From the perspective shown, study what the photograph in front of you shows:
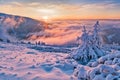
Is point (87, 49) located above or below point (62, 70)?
above

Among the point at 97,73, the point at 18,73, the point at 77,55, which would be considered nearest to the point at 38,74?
the point at 18,73

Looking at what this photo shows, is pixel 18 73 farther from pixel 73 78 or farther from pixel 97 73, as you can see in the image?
pixel 97 73

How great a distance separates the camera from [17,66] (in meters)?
17.6

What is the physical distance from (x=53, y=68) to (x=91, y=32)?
22.5 ft

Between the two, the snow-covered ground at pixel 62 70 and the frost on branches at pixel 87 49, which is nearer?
the snow-covered ground at pixel 62 70

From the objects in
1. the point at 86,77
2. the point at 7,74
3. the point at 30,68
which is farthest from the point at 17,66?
the point at 86,77

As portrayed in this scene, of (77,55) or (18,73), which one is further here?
(77,55)

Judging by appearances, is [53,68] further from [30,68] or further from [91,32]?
[91,32]

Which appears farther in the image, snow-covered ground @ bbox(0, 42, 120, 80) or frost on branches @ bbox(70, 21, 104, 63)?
frost on branches @ bbox(70, 21, 104, 63)

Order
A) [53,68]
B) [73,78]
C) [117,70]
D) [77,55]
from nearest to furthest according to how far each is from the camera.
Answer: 1. [117,70]
2. [73,78]
3. [53,68]
4. [77,55]

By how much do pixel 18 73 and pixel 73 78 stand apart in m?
3.63

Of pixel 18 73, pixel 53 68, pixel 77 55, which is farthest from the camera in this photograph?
pixel 77 55

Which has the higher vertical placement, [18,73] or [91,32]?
[91,32]

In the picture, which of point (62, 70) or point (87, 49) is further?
point (87, 49)
